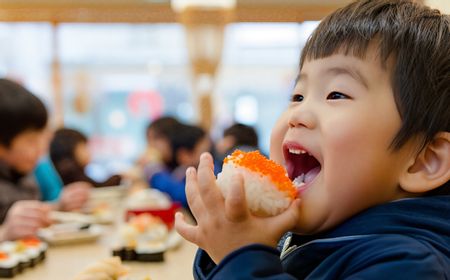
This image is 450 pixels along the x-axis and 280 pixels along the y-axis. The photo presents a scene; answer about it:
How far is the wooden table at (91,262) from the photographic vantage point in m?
1.50

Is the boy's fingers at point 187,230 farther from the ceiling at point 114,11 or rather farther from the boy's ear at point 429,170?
the ceiling at point 114,11

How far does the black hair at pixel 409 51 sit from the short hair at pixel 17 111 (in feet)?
6.51

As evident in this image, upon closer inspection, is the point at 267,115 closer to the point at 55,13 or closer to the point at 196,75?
the point at 196,75

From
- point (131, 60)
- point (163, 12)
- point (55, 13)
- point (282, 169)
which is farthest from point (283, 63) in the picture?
point (282, 169)

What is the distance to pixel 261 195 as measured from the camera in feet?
2.56

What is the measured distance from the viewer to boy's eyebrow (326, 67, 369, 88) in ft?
2.60

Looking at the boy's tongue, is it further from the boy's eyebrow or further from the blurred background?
the blurred background

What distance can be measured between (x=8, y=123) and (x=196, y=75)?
10.6 feet

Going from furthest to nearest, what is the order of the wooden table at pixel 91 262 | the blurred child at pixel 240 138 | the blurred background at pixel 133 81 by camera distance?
1. the blurred background at pixel 133 81
2. the blurred child at pixel 240 138
3. the wooden table at pixel 91 262

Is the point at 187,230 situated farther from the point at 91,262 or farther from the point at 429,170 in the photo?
the point at 91,262

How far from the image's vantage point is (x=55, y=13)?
199 inches

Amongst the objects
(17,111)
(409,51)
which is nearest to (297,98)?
(409,51)

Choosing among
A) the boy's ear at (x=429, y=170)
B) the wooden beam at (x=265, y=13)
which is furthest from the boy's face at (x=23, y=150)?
the boy's ear at (x=429, y=170)

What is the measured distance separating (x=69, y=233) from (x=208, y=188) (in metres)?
1.52
